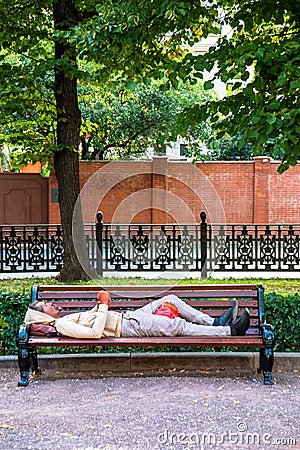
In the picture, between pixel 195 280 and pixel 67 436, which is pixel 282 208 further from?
pixel 67 436

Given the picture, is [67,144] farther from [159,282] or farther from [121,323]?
[121,323]

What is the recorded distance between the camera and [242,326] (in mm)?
5992

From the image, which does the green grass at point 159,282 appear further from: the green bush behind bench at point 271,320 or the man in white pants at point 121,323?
the man in white pants at point 121,323

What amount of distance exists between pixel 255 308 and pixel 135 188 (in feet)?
55.3

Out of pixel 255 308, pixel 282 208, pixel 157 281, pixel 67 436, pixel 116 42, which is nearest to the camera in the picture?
pixel 67 436

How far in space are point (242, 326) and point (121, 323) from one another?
3.90 ft

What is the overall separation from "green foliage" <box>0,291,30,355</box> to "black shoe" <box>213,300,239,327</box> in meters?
2.11

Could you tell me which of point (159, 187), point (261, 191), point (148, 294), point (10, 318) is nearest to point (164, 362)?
point (148, 294)

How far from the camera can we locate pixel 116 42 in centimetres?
760

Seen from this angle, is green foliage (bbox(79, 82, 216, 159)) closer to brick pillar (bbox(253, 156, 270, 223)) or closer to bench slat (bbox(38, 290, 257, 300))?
brick pillar (bbox(253, 156, 270, 223))

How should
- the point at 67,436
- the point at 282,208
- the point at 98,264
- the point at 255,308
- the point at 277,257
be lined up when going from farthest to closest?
the point at 282,208 < the point at 277,257 < the point at 98,264 < the point at 255,308 < the point at 67,436

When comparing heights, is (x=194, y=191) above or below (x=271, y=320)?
above

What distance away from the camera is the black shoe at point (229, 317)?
6.20m

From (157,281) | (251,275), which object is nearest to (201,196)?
(251,275)
